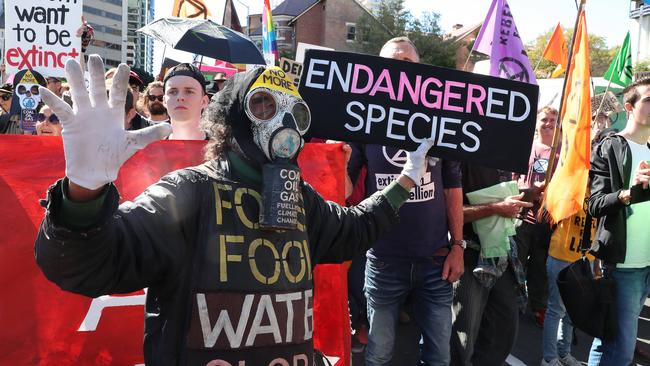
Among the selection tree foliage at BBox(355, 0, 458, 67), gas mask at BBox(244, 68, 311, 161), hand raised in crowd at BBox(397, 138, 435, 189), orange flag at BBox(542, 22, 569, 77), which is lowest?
hand raised in crowd at BBox(397, 138, 435, 189)

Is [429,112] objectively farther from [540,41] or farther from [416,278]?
[540,41]

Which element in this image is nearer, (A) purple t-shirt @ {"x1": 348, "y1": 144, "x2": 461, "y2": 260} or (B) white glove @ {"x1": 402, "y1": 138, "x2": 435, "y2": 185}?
(B) white glove @ {"x1": 402, "y1": 138, "x2": 435, "y2": 185}

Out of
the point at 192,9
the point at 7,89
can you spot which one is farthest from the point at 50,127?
the point at 7,89

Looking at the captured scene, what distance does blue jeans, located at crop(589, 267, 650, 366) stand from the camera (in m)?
3.62

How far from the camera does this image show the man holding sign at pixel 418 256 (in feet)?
11.2

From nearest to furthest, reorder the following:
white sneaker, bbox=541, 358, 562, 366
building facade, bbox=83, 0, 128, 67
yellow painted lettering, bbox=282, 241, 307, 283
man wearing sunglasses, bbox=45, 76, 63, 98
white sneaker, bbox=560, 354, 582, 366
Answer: yellow painted lettering, bbox=282, 241, 307, 283 < white sneaker, bbox=541, 358, 562, 366 < white sneaker, bbox=560, 354, 582, 366 < man wearing sunglasses, bbox=45, 76, 63, 98 < building facade, bbox=83, 0, 128, 67

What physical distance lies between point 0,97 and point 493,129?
297 inches

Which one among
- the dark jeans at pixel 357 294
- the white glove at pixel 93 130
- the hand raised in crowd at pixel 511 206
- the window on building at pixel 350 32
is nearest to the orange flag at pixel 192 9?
the dark jeans at pixel 357 294

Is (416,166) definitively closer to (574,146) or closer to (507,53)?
(574,146)

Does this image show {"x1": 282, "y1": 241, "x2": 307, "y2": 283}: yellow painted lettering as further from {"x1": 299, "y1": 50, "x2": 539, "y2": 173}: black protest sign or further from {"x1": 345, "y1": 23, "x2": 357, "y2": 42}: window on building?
{"x1": 345, "y1": 23, "x2": 357, "y2": 42}: window on building

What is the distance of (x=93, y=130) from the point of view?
1566 millimetres

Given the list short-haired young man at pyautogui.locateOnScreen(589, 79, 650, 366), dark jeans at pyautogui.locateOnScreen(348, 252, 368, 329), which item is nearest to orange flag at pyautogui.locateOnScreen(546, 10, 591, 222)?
short-haired young man at pyautogui.locateOnScreen(589, 79, 650, 366)

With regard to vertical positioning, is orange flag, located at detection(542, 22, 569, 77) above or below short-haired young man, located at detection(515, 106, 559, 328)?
above

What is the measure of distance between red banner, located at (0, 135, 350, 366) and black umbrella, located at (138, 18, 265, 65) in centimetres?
277
